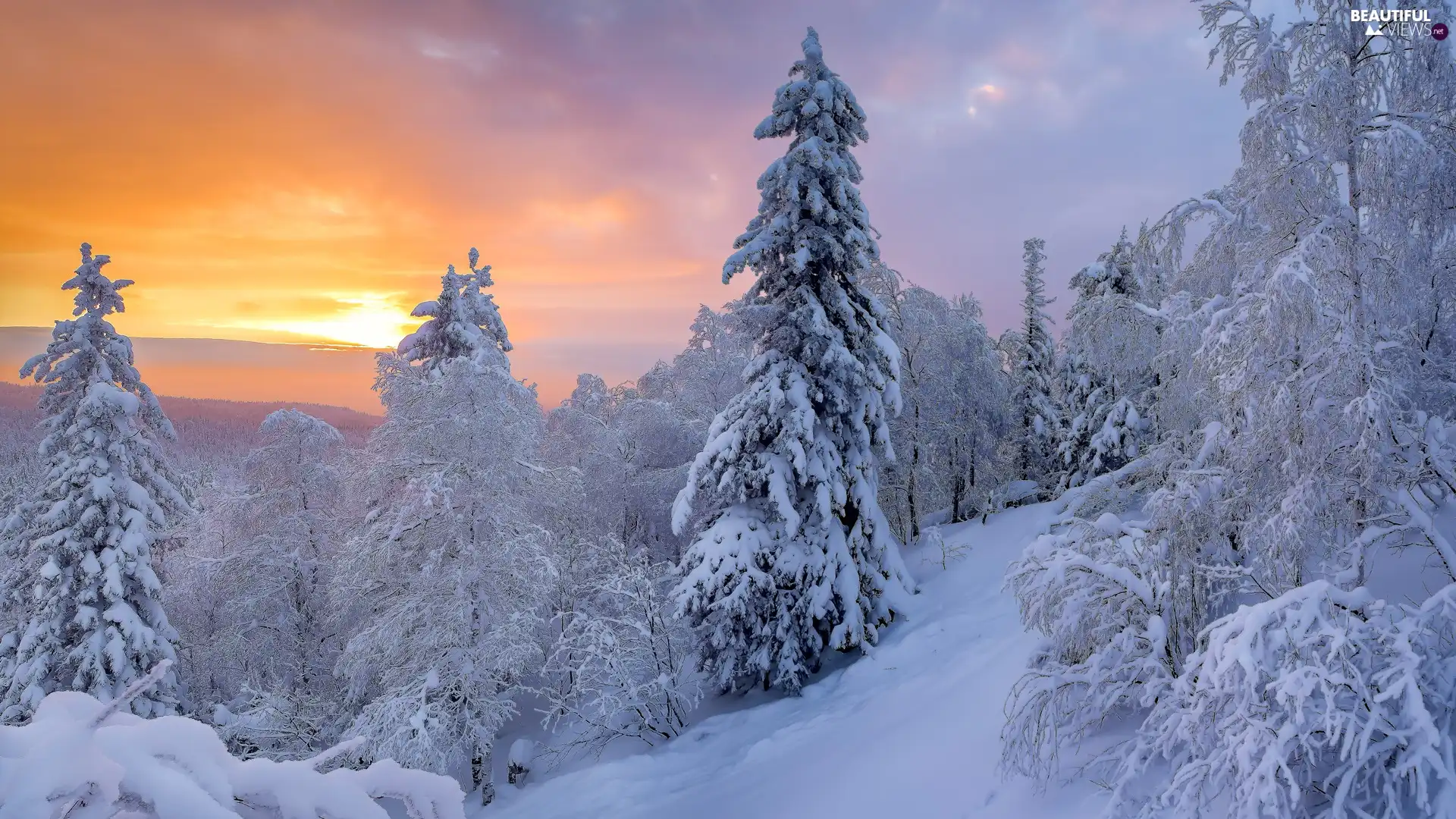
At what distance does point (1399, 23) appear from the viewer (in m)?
5.82

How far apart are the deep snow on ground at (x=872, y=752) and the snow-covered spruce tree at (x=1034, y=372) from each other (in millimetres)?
18167

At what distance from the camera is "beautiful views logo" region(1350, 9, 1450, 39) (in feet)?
18.6

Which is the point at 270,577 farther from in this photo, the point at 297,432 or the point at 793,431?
the point at 793,431

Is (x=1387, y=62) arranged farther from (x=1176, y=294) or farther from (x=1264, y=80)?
(x=1176, y=294)

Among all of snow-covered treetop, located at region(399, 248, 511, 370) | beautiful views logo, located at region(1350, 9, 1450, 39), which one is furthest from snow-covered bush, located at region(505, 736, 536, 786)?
beautiful views logo, located at region(1350, 9, 1450, 39)

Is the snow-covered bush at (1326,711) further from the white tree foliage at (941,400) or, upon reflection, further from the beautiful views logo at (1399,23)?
the white tree foliage at (941,400)

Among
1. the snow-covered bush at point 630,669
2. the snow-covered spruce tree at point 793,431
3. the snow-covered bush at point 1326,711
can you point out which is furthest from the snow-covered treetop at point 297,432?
the snow-covered bush at point 1326,711

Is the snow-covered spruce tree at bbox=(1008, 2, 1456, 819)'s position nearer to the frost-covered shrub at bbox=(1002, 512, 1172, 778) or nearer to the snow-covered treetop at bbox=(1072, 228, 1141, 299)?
the frost-covered shrub at bbox=(1002, 512, 1172, 778)

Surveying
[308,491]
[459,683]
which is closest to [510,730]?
[459,683]

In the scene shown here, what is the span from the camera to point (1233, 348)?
601cm

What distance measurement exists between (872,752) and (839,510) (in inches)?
220

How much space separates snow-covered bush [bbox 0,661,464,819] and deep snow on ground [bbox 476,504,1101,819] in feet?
22.6

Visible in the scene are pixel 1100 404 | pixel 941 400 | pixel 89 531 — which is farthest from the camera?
pixel 1100 404

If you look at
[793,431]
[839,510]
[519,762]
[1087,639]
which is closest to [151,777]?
[1087,639]
